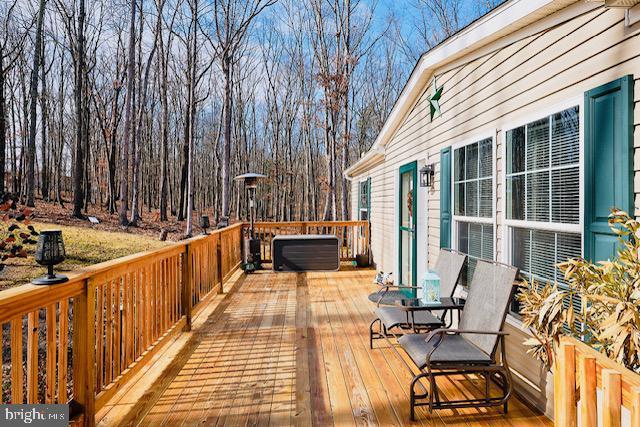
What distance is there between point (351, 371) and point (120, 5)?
17.6 m

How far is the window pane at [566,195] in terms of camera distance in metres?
2.38

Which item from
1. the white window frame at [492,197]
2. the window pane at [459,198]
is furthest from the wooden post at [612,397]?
the window pane at [459,198]

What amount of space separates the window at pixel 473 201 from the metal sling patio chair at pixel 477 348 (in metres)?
0.62

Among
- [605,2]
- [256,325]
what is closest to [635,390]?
[605,2]

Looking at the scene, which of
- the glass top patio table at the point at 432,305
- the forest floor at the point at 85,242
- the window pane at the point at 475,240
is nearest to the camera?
the glass top patio table at the point at 432,305

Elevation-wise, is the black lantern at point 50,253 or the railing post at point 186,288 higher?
the black lantern at point 50,253

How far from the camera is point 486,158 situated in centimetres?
348

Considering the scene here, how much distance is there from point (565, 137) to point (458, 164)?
1.62 meters

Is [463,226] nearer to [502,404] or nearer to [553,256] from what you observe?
[553,256]

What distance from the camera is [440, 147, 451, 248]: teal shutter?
4270 millimetres

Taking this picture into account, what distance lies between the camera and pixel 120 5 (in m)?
15.7

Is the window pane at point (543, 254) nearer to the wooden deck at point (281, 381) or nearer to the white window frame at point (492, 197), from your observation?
the white window frame at point (492, 197)

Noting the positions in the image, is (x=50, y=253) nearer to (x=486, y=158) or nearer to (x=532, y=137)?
(x=532, y=137)

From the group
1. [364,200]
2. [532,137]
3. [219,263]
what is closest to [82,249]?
[219,263]
